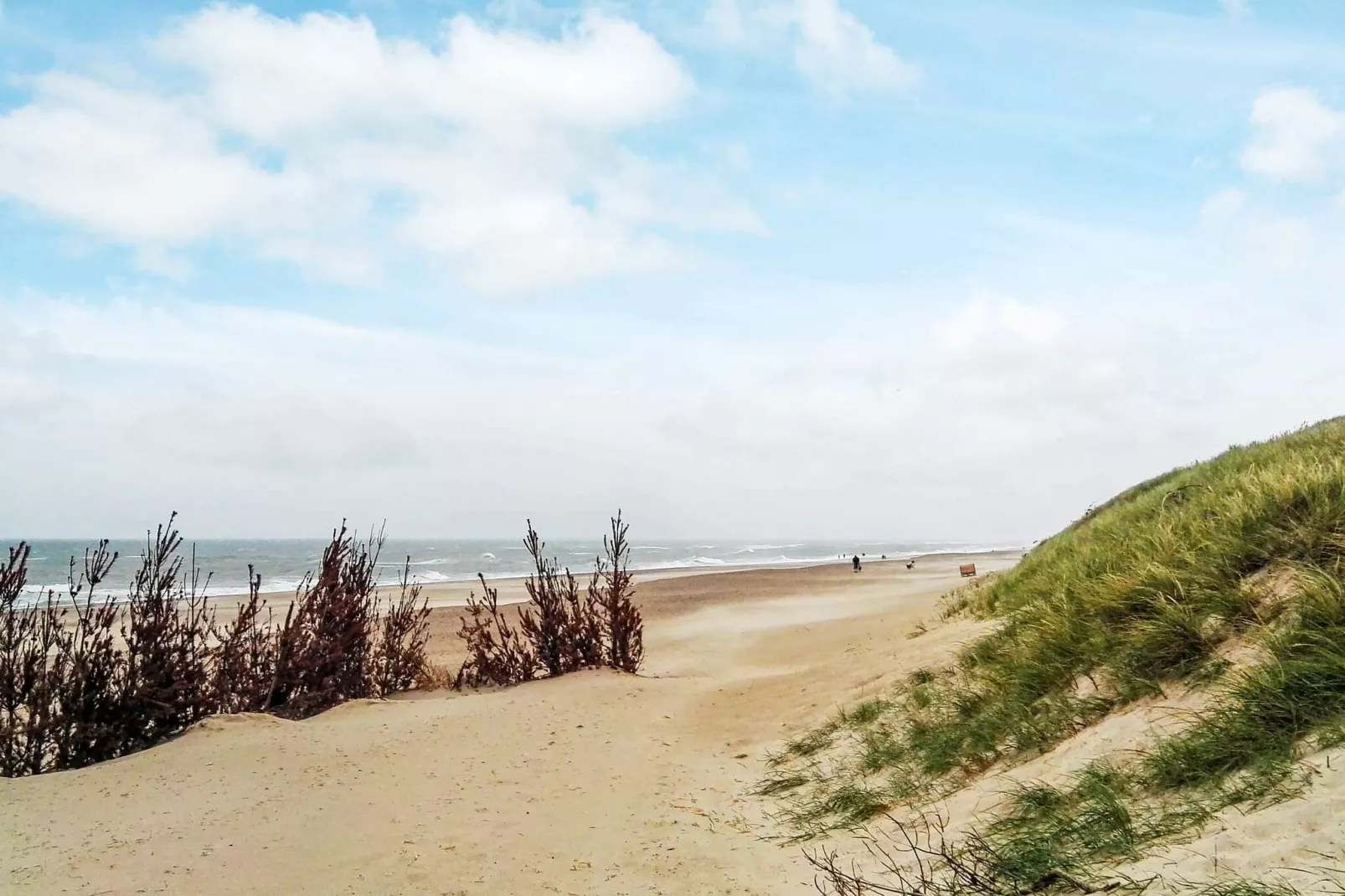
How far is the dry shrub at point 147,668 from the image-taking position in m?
7.65

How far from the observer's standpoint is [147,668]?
8.05 m

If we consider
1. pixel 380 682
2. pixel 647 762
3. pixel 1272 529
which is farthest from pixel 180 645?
pixel 1272 529

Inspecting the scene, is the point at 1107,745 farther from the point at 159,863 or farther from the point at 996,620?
the point at 159,863

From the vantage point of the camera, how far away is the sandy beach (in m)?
4.62

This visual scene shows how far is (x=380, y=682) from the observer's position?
10688 mm

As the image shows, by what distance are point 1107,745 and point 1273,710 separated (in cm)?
87

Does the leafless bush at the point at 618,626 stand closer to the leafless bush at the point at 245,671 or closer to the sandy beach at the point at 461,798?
the sandy beach at the point at 461,798

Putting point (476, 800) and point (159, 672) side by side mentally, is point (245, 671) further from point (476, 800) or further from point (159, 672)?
point (476, 800)

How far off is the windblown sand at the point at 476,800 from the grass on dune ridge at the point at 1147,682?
42cm

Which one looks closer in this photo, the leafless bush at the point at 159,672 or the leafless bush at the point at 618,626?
the leafless bush at the point at 159,672

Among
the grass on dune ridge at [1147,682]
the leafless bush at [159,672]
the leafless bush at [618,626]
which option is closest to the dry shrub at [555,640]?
the leafless bush at [618,626]

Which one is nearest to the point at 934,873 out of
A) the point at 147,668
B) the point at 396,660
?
the point at 147,668

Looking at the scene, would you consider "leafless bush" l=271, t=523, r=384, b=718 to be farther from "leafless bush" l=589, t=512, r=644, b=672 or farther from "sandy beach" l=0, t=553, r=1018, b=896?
"leafless bush" l=589, t=512, r=644, b=672

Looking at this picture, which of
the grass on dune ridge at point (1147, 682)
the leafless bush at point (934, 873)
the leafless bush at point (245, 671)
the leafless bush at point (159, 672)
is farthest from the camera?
the leafless bush at point (245, 671)
